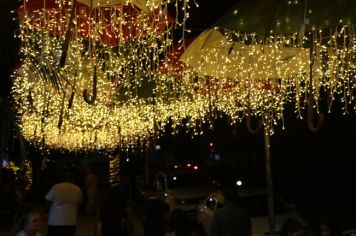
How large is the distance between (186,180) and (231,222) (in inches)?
409

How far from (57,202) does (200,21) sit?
165 inches

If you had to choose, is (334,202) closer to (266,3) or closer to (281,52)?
(281,52)

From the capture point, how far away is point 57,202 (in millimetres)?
8898

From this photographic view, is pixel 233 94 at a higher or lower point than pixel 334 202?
higher

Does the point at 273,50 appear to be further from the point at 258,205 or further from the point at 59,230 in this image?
the point at 258,205

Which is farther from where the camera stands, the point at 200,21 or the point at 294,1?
the point at 200,21

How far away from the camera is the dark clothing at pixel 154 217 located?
333 inches

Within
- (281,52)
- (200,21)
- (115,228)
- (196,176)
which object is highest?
(200,21)

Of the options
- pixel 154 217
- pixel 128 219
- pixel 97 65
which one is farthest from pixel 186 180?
pixel 97 65

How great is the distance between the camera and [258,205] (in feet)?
39.0

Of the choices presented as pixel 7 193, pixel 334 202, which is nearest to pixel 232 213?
pixel 7 193

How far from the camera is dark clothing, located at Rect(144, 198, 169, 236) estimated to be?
8.46 meters

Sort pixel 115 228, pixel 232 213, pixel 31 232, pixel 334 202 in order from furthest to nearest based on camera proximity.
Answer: pixel 334 202 → pixel 115 228 → pixel 232 213 → pixel 31 232

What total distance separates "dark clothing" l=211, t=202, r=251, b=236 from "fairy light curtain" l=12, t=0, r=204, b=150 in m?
2.22
